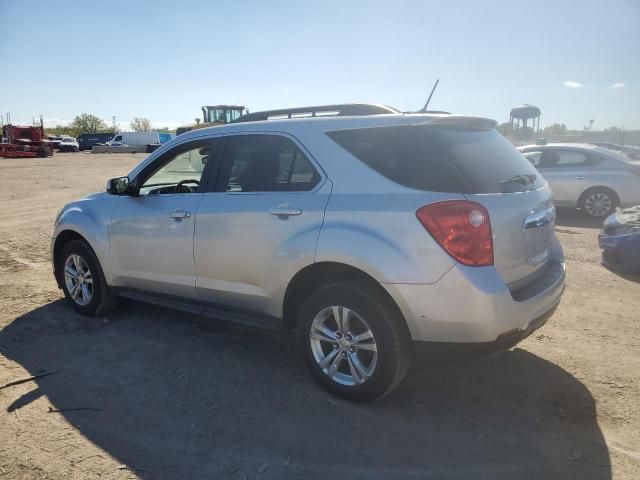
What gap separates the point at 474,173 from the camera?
2.94m

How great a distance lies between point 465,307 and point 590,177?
872 centimetres

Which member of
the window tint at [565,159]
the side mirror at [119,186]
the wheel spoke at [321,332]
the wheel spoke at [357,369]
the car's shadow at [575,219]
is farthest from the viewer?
the window tint at [565,159]

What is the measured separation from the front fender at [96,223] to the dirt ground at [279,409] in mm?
682

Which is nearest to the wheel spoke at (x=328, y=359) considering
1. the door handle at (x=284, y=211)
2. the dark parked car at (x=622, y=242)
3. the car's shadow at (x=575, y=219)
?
the door handle at (x=284, y=211)

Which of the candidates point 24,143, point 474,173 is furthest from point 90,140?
point 474,173

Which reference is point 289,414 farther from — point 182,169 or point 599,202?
point 599,202

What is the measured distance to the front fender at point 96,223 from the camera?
4.53 m

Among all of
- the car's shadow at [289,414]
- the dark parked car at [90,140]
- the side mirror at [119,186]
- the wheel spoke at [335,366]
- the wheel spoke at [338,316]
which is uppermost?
the dark parked car at [90,140]

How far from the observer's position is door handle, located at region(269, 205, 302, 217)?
10.8 feet

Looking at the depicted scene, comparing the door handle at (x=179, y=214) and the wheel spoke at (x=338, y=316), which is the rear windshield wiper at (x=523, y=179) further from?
the door handle at (x=179, y=214)

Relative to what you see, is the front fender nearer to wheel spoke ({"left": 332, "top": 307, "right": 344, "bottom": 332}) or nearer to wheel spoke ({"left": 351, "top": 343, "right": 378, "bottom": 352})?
wheel spoke ({"left": 332, "top": 307, "right": 344, "bottom": 332})

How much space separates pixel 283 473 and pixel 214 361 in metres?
1.46

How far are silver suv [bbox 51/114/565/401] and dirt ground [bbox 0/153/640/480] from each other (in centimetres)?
37

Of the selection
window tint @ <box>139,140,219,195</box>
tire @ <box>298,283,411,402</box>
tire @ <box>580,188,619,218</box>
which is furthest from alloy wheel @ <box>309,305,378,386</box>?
tire @ <box>580,188,619,218</box>
